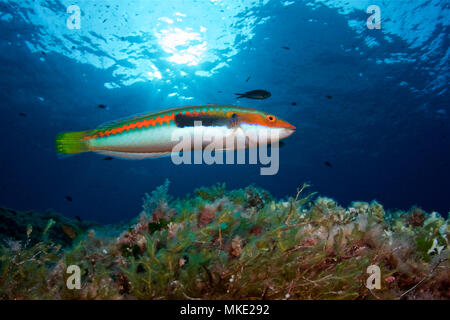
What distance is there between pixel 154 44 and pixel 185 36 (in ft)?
10.3

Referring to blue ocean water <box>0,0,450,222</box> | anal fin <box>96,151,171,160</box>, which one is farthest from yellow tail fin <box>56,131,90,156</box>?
blue ocean water <box>0,0,450,222</box>

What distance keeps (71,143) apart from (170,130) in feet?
3.75

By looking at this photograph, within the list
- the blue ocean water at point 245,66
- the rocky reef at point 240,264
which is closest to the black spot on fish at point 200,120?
the rocky reef at point 240,264

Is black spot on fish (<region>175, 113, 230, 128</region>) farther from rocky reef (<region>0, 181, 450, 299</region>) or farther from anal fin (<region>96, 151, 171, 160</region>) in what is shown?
rocky reef (<region>0, 181, 450, 299</region>)

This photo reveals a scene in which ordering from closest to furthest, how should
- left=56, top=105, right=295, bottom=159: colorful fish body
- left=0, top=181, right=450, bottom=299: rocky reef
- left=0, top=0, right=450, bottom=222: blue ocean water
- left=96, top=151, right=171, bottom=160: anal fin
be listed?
1. left=0, top=181, right=450, bottom=299: rocky reef
2. left=56, top=105, right=295, bottom=159: colorful fish body
3. left=96, top=151, right=171, bottom=160: anal fin
4. left=0, top=0, right=450, bottom=222: blue ocean water

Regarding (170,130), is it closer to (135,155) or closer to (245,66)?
(135,155)

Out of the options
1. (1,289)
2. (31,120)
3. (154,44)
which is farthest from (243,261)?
(31,120)

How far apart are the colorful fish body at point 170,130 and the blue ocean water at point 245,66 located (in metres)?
10.6

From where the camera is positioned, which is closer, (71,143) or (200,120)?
(200,120)

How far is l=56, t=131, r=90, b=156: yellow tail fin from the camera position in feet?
8.32

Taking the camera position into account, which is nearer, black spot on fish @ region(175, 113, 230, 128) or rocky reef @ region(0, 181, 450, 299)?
rocky reef @ region(0, 181, 450, 299)

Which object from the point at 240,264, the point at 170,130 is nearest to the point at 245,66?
the point at 170,130

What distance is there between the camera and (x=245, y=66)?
24766mm

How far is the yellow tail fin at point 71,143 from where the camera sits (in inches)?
99.8
